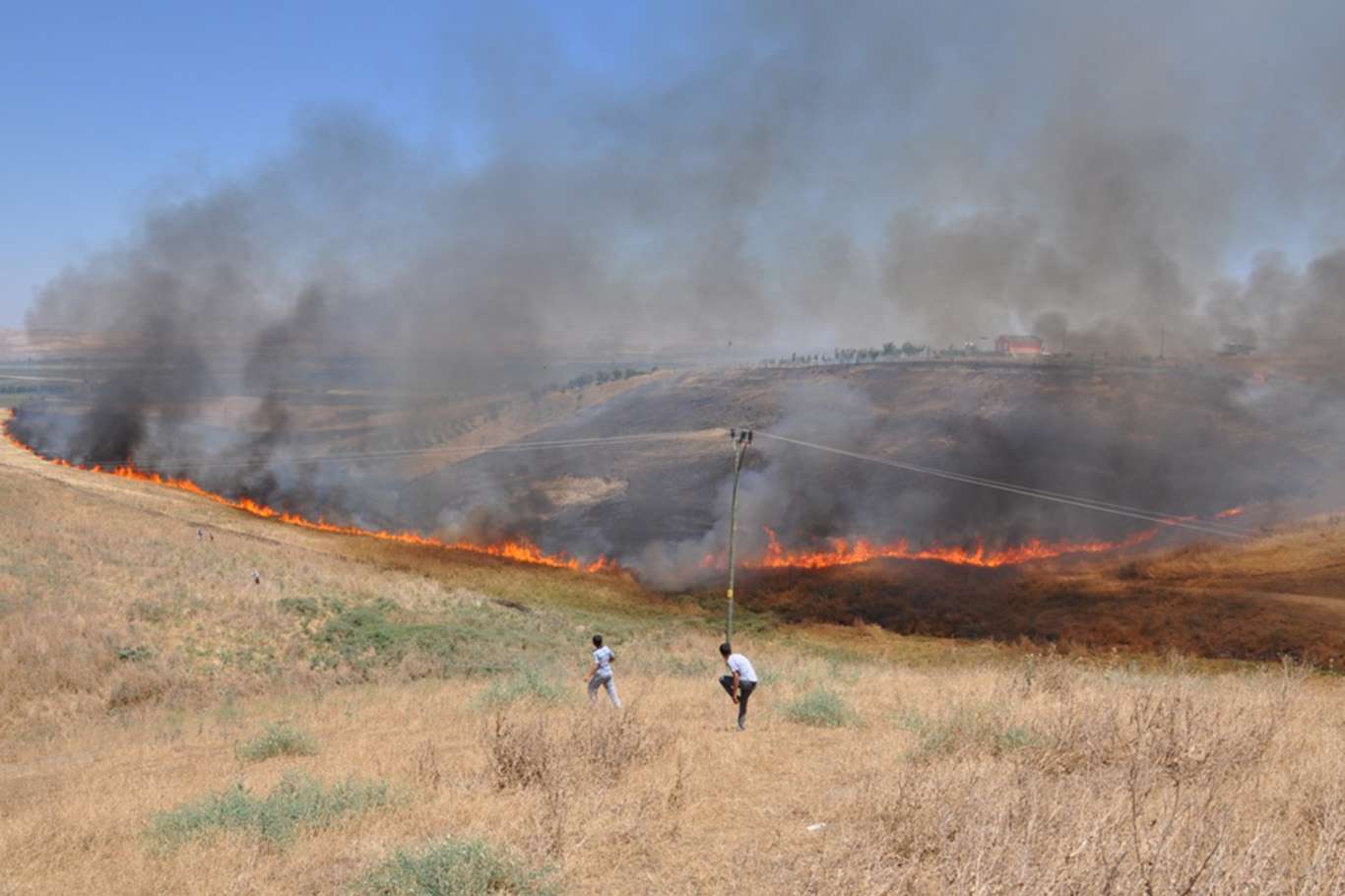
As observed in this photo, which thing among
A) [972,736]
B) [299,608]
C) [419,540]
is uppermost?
[972,736]

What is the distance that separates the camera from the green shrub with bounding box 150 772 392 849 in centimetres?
866

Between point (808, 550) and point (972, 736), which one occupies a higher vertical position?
point (972, 736)

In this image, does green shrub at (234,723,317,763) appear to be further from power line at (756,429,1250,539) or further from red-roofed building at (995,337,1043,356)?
red-roofed building at (995,337,1043,356)

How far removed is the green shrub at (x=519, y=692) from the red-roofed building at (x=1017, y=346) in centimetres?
7514

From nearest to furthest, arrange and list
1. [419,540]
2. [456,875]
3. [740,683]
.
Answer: [456,875] < [740,683] < [419,540]

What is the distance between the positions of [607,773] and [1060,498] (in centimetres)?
4836

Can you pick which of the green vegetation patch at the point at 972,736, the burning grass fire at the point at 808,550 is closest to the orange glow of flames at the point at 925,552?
the burning grass fire at the point at 808,550

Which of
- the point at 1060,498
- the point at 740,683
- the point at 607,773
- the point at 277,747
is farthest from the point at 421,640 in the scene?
the point at 1060,498

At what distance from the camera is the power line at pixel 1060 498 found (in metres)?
45.8

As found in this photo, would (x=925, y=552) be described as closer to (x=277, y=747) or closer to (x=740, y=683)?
(x=740, y=683)

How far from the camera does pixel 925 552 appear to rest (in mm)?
49594

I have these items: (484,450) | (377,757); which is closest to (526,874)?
(377,757)

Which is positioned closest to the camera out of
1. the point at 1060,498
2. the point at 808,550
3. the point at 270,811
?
the point at 270,811

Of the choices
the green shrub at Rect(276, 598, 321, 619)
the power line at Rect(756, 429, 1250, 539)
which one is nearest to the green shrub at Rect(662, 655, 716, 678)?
the green shrub at Rect(276, 598, 321, 619)
